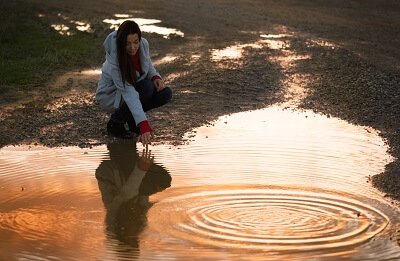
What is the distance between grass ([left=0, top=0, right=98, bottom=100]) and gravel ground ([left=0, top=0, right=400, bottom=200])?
28 cm

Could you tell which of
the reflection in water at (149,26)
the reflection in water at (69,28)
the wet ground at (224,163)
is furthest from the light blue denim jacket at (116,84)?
the reflection in water at (69,28)

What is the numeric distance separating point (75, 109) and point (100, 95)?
98 centimetres

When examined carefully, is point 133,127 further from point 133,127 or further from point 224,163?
point 224,163

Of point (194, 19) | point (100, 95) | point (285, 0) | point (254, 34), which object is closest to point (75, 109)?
point (100, 95)

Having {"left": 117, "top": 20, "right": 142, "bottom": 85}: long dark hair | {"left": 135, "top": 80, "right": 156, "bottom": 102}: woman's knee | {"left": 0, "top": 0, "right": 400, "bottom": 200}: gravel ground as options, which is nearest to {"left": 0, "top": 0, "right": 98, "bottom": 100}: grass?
{"left": 0, "top": 0, "right": 400, "bottom": 200}: gravel ground

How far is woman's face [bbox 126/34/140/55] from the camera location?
19.7 feet

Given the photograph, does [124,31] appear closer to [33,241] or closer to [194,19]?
[33,241]

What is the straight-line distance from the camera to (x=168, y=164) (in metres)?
5.81

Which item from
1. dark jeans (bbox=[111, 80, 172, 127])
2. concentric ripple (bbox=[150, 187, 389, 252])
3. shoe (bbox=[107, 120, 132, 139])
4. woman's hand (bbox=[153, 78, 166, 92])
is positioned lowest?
concentric ripple (bbox=[150, 187, 389, 252])

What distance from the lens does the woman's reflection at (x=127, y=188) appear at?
450 centimetres

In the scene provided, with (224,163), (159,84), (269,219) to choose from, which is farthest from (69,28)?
(269,219)

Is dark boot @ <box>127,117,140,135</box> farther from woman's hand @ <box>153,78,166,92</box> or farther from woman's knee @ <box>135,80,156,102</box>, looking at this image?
woman's hand @ <box>153,78,166,92</box>

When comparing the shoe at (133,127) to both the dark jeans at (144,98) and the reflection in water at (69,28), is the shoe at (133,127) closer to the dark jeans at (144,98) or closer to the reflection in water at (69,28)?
the dark jeans at (144,98)

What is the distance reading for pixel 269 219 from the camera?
462 cm
